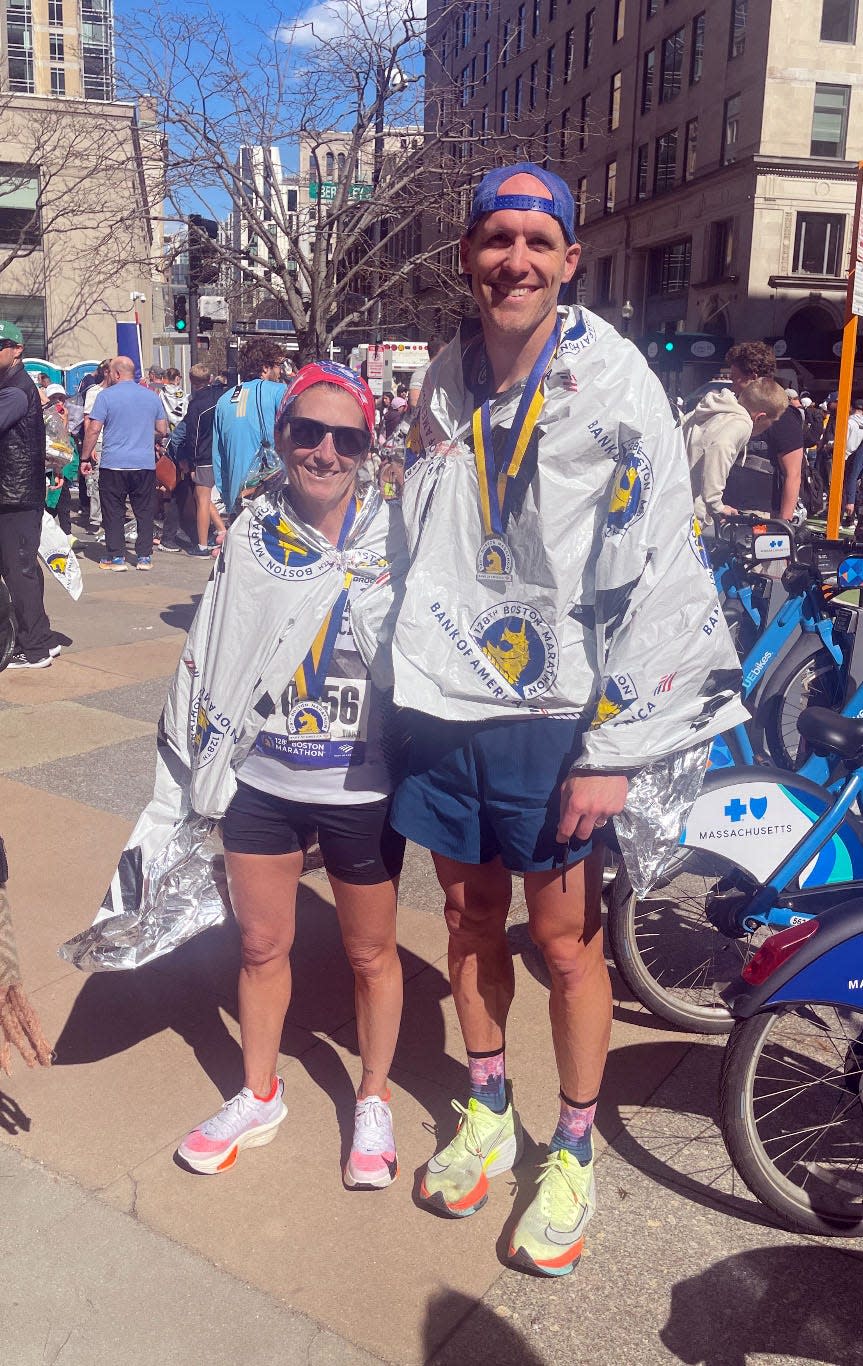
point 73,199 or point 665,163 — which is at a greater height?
point 665,163

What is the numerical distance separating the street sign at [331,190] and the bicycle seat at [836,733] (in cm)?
1330

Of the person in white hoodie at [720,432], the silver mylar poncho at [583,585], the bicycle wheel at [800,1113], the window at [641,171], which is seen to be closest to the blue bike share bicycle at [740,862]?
the bicycle wheel at [800,1113]

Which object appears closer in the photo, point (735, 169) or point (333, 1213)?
point (333, 1213)

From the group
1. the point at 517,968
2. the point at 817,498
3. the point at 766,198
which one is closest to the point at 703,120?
the point at 766,198

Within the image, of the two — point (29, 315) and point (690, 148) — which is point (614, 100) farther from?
point (29, 315)

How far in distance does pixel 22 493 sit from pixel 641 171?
41.8 metres

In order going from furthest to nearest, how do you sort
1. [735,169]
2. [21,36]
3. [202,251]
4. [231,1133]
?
[21,36], [735,169], [202,251], [231,1133]

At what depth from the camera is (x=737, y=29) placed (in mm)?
35938

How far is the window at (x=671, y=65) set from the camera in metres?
40.0

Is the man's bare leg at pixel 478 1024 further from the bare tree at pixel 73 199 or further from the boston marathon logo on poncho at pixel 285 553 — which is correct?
the bare tree at pixel 73 199

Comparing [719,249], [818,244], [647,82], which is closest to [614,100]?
[647,82]

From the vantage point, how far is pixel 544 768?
2.36m

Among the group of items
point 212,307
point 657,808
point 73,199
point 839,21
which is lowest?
point 657,808

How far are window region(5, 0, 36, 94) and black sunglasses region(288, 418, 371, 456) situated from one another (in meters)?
41.8
